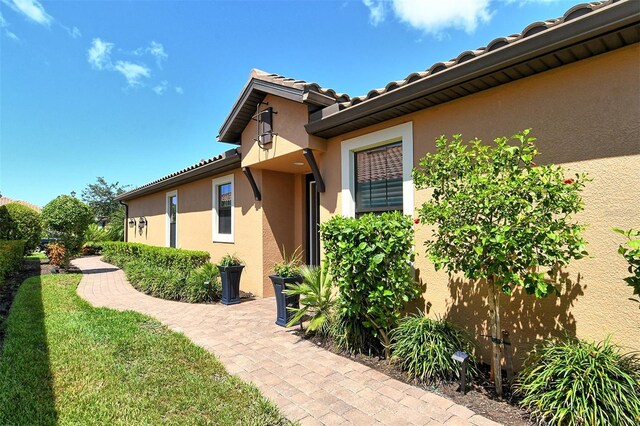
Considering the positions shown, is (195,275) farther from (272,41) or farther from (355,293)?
(272,41)

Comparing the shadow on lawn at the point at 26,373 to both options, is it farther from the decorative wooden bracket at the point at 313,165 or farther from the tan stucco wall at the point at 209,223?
the decorative wooden bracket at the point at 313,165

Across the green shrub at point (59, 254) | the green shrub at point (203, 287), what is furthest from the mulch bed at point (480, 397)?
the green shrub at point (59, 254)

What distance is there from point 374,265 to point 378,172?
2.16 meters

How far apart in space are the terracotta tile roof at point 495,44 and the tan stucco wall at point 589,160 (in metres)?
0.59

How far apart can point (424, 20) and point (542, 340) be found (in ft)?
28.0

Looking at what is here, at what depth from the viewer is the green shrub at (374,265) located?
156 inches

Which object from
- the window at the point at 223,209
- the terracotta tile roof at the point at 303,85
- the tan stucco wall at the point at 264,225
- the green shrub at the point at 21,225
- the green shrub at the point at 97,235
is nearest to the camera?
the terracotta tile roof at the point at 303,85

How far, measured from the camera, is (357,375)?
12.9ft

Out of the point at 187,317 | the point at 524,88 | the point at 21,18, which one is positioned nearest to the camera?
the point at 524,88

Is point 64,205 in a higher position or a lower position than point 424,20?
lower

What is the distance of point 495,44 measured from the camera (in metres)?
3.46

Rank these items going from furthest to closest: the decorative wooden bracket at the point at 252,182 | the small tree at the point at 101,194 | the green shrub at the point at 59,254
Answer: the small tree at the point at 101,194 < the green shrub at the point at 59,254 < the decorative wooden bracket at the point at 252,182

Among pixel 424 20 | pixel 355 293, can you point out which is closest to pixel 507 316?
pixel 355 293

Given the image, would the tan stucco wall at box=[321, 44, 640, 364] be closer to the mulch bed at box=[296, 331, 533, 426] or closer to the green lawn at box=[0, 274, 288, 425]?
the mulch bed at box=[296, 331, 533, 426]
